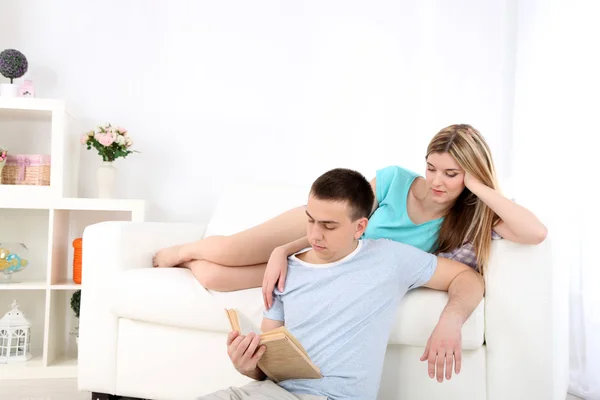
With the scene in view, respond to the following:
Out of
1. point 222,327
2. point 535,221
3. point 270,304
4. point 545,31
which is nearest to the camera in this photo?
point 270,304

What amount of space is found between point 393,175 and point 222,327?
72cm

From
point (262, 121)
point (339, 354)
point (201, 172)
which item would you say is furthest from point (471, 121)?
point (339, 354)

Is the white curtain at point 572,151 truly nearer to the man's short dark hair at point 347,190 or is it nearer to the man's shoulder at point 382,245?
the man's shoulder at point 382,245

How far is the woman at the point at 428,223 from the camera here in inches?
69.4

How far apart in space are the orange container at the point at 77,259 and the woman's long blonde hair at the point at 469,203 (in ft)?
5.77

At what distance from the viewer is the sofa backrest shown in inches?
106

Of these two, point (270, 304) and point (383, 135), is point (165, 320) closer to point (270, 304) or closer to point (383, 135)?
point (270, 304)

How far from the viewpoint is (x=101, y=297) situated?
2.14 m

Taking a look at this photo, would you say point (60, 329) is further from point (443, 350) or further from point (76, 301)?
A: point (443, 350)

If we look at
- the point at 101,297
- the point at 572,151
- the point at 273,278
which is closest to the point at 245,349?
the point at 273,278

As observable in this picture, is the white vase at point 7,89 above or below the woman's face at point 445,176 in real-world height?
above

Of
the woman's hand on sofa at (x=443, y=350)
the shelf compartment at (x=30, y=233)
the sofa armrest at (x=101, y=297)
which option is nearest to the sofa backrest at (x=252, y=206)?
the sofa armrest at (x=101, y=297)

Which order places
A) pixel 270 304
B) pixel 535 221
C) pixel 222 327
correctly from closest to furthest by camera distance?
pixel 270 304, pixel 535 221, pixel 222 327

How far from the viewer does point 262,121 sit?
135 inches
